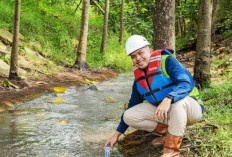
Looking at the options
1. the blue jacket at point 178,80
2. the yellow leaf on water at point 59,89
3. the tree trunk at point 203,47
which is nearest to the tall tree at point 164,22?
the tree trunk at point 203,47

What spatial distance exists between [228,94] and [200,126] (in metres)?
1.99

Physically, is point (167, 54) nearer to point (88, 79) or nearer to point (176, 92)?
point (176, 92)

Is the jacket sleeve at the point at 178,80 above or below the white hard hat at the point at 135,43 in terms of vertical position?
below

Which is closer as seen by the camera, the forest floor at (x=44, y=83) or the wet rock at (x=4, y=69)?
the forest floor at (x=44, y=83)

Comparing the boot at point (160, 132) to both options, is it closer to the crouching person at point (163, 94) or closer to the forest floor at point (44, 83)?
the crouching person at point (163, 94)

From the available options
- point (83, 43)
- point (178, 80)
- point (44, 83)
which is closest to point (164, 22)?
point (178, 80)

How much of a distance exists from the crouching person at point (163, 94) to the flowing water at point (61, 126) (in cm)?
67

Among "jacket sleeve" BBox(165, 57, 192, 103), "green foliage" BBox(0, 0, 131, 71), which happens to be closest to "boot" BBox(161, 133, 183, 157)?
"jacket sleeve" BBox(165, 57, 192, 103)

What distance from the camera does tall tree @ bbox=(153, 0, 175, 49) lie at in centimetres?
522

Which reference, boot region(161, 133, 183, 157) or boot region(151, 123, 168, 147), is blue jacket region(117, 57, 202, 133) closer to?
boot region(161, 133, 183, 157)

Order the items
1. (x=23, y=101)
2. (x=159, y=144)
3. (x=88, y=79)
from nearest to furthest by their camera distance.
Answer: (x=159, y=144), (x=23, y=101), (x=88, y=79)

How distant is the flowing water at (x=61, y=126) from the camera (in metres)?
4.14

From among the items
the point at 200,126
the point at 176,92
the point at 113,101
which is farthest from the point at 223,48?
the point at 176,92

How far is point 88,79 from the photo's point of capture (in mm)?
11664
